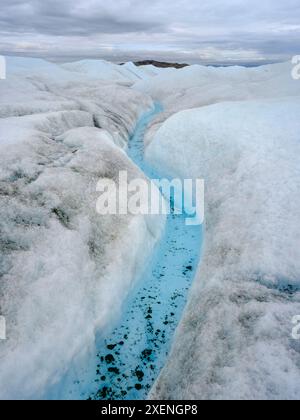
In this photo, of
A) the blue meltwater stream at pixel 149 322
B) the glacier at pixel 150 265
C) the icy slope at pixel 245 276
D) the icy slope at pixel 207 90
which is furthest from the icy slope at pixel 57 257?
the icy slope at pixel 207 90

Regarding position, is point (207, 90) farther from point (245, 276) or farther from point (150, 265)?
point (245, 276)

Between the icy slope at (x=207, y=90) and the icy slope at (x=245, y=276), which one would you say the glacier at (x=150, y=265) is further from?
the icy slope at (x=207, y=90)

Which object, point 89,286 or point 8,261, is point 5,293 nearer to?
point 8,261

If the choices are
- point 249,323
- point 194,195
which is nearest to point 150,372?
point 249,323

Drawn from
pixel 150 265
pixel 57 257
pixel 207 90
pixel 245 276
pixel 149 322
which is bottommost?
pixel 149 322

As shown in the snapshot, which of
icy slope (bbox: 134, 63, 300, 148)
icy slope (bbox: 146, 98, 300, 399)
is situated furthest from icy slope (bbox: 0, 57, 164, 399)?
icy slope (bbox: 134, 63, 300, 148)

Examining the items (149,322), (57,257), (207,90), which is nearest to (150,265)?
(149,322)

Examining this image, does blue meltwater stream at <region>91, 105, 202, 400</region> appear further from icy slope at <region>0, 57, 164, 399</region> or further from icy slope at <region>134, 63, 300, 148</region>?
icy slope at <region>134, 63, 300, 148</region>
